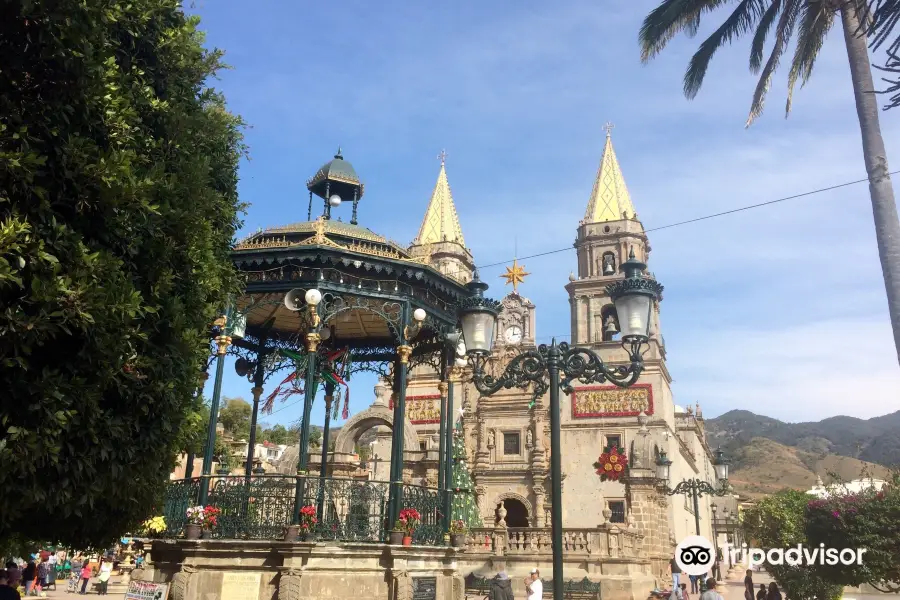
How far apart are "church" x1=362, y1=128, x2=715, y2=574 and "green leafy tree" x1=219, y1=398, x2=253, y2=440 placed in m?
13.6

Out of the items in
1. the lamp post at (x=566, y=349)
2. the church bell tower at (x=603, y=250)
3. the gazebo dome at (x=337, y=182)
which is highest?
the church bell tower at (x=603, y=250)

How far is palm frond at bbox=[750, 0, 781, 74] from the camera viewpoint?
47.6ft

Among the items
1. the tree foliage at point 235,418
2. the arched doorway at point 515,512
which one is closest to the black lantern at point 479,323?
the arched doorway at point 515,512

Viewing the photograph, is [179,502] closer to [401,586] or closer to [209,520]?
[209,520]

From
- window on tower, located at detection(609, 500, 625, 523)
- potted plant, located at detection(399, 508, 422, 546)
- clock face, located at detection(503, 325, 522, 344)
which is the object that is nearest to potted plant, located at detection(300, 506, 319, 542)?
potted plant, located at detection(399, 508, 422, 546)

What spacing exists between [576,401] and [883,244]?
28970mm

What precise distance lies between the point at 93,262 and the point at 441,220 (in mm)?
45919

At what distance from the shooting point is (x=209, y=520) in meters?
10.1

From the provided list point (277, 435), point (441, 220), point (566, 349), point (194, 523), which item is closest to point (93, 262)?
point (566, 349)

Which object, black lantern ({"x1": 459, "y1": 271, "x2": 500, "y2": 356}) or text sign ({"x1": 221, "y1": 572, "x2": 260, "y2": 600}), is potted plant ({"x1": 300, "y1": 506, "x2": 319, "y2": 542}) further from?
black lantern ({"x1": 459, "y1": 271, "x2": 500, "y2": 356})

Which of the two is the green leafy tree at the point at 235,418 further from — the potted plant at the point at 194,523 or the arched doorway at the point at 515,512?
the potted plant at the point at 194,523

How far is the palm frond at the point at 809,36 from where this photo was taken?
13758 mm

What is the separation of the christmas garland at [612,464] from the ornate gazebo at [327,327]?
2452cm

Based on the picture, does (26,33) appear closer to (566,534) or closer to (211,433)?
(211,433)
